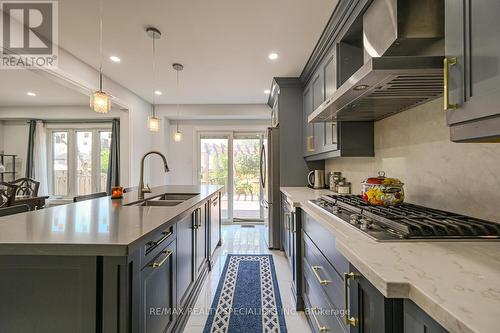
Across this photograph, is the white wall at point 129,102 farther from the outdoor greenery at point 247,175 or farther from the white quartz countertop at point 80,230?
the white quartz countertop at point 80,230

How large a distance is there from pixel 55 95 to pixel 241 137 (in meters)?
3.86

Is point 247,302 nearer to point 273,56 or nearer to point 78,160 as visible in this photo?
point 273,56

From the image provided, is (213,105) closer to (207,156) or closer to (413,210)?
(207,156)

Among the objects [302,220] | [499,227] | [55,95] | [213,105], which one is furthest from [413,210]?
[55,95]

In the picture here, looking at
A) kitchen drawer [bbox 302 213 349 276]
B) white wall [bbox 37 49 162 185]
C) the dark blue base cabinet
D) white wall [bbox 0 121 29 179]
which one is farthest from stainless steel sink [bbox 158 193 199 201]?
white wall [bbox 0 121 29 179]

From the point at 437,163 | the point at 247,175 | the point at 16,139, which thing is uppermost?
the point at 16,139

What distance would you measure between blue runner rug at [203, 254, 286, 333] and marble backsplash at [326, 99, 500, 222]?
4.76 feet

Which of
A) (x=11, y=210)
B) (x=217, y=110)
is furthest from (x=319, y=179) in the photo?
(x=11, y=210)

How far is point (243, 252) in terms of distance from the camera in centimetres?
344

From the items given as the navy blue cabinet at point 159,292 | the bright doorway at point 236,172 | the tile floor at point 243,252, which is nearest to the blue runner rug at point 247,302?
the tile floor at point 243,252

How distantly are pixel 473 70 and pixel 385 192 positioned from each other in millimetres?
851

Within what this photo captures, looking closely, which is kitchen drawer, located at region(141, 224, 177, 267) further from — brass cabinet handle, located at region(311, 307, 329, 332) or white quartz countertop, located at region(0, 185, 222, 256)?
brass cabinet handle, located at region(311, 307, 329, 332)

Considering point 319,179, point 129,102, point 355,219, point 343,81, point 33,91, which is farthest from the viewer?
point 33,91

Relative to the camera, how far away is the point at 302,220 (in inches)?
78.9
